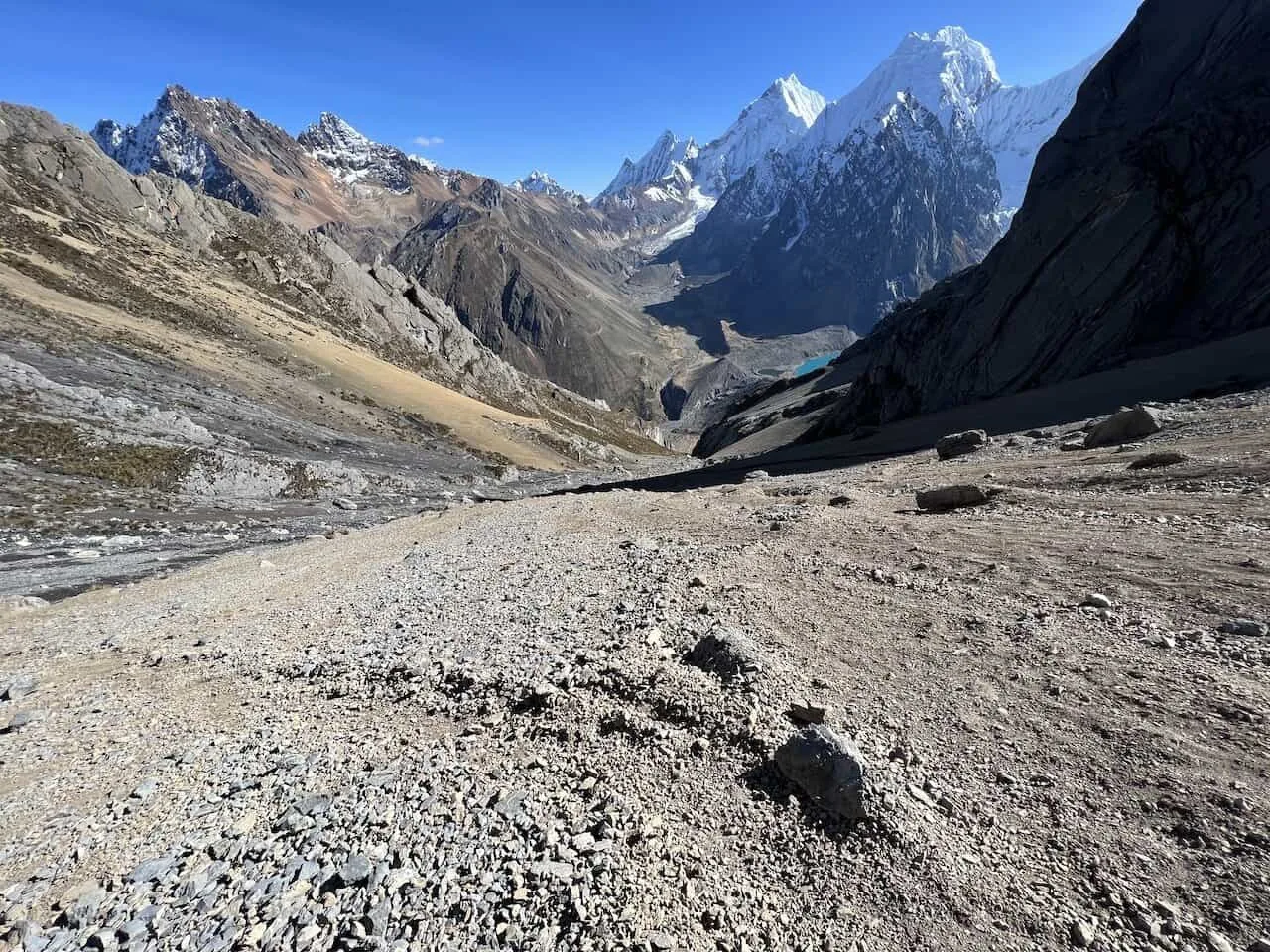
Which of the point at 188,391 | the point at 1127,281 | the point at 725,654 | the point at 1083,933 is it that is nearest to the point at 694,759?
the point at 725,654

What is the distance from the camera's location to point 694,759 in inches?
201

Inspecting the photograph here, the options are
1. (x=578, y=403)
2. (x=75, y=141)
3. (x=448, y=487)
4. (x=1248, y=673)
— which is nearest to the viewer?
(x=1248, y=673)

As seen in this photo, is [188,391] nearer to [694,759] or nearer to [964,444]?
[694,759]

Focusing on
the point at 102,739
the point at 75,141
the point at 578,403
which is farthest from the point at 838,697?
the point at 578,403

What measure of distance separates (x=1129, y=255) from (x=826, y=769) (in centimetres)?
4393

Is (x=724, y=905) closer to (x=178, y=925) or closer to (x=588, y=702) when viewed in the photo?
(x=588, y=702)

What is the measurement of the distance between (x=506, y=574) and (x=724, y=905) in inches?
315

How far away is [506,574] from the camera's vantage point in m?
11.1

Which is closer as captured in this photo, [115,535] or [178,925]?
[178,925]

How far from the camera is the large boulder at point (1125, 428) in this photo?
46.6ft

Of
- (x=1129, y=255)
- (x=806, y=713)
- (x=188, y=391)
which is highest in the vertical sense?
(x=1129, y=255)

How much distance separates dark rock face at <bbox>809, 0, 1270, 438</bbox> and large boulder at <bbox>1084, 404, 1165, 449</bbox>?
23.2m

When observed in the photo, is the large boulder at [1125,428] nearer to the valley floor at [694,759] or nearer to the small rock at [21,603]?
the valley floor at [694,759]

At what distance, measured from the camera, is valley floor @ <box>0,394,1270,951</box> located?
372cm
